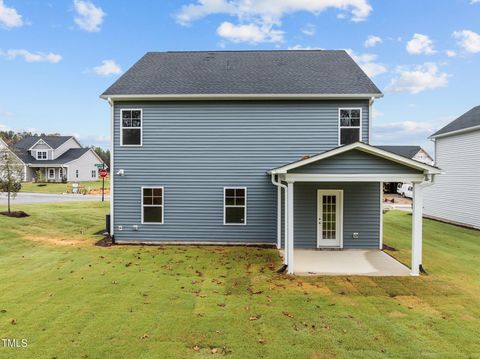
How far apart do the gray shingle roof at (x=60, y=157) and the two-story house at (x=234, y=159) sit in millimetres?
38812

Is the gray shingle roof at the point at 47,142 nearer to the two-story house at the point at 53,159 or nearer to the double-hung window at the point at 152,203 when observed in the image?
the two-story house at the point at 53,159

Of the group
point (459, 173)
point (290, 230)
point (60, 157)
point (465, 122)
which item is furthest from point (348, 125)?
point (60, 157)

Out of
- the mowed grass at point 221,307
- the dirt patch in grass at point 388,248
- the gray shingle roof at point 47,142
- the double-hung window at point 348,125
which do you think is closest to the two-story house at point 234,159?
the double-hung window at point 348,125

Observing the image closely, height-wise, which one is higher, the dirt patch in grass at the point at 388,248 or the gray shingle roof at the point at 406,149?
A: the gray shingle roof at the point at 406,149

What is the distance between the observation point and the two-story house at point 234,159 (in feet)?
36.1

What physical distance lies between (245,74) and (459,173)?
1365 centimetres

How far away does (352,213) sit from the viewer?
433 inches

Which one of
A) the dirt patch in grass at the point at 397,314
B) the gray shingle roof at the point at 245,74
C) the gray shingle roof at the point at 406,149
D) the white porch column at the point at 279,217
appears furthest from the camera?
the gray shingle roof at the point at 406,149

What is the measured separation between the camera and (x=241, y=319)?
5.55 meters

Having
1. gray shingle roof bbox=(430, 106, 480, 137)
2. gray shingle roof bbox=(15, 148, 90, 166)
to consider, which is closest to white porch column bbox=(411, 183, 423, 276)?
gray shingle roof bbox=(430, 106, 480, 137)

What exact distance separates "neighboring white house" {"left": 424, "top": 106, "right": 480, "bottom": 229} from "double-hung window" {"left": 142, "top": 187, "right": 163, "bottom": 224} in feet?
52.3

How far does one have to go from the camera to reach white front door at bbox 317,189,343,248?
11.0 meters

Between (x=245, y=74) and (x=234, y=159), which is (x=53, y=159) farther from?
(x=234, y=159)

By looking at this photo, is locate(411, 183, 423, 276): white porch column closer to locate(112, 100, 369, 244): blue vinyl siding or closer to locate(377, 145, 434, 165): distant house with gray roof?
locate(112, 100, 369, 244): blue vinyl siding
